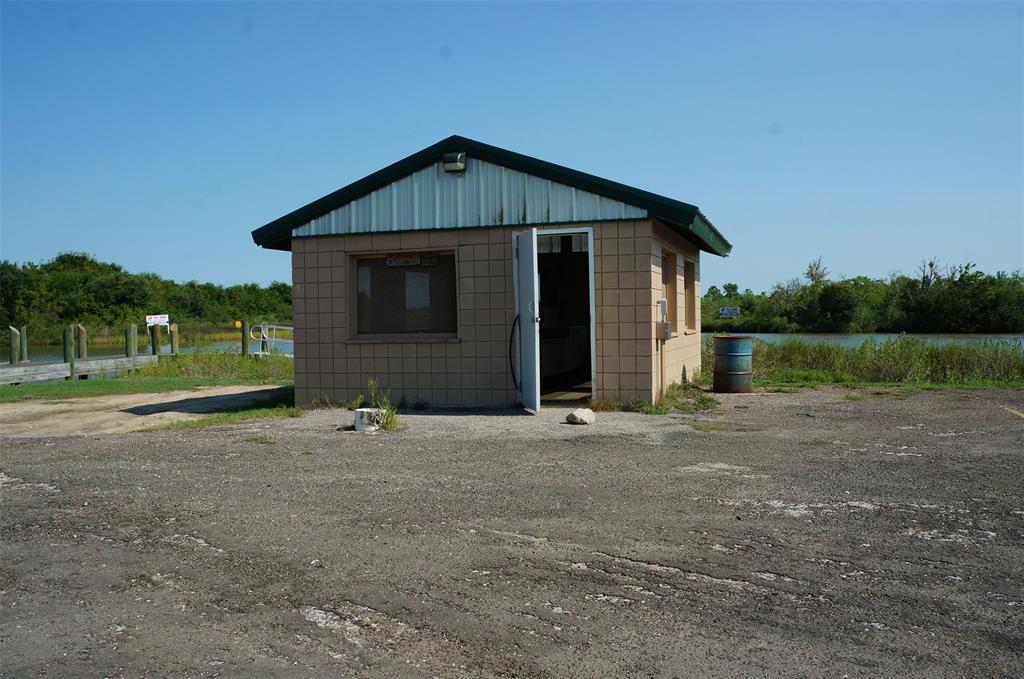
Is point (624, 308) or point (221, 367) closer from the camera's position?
A: point (624, 308)

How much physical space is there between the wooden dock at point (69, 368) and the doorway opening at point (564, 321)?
1410cm

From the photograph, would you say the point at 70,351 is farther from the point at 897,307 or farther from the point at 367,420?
the point at 897,307

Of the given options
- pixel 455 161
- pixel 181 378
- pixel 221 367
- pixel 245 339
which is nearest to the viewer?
pixel 455 161

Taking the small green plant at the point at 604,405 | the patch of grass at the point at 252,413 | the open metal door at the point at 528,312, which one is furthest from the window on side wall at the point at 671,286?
the patch of grass at the point at 252,413

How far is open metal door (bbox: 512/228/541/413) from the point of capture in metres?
10.9

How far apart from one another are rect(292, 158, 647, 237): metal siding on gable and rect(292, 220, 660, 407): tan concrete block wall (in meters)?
0.15

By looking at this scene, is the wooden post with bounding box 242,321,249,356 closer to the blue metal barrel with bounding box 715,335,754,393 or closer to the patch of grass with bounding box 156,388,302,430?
the patch of grass with bounding box 156,388,302,430

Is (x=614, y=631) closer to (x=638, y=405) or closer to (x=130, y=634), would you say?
(x=130, y=634)

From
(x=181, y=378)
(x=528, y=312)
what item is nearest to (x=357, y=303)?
(x=528, y=312)

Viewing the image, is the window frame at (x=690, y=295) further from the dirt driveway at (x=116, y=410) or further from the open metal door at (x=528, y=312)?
the dirt driveway at (x=116, y=410)

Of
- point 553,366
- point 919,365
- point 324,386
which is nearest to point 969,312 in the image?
point 919,365

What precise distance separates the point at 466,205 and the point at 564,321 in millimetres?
5470

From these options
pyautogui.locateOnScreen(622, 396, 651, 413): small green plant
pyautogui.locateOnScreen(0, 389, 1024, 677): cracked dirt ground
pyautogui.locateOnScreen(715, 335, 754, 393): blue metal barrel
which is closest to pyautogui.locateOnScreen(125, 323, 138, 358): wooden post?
pyautogui.locateOnScreen(0, 389, 1024, 677): cracked dirt ground

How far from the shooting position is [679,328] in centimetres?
1384
